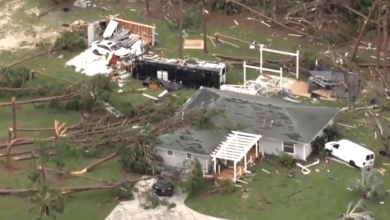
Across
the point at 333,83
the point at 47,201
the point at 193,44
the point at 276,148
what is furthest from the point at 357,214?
the point at 193,44

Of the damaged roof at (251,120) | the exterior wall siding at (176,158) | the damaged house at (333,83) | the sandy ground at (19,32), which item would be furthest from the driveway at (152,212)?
the sandy ground at (19,32)

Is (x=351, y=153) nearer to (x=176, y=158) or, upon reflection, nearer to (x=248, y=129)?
(x=248, y=129)

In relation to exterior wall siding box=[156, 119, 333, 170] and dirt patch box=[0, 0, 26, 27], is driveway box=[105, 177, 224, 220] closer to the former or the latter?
exterior wall siding box=[156, 119, 333, 170]

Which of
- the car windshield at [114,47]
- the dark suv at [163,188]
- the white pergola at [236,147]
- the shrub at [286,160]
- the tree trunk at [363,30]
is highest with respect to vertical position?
the tree trunk at [363,30]

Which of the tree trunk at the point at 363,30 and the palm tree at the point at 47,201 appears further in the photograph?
the tree trunk at the point at 363,30

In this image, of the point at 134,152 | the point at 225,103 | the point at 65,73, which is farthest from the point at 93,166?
the point at 65,73

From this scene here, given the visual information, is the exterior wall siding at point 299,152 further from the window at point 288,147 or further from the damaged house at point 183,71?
the damaged house at point 183,71

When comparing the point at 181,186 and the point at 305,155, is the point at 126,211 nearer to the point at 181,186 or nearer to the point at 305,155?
the point at 181,186
